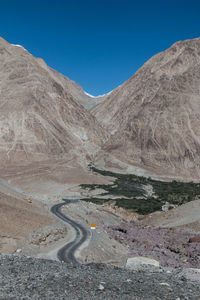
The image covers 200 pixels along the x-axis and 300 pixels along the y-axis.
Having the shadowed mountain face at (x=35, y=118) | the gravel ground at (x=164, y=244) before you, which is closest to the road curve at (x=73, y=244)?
the gravel ground at (x=164, y=244)

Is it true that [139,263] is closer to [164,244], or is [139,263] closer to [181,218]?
[164,244]

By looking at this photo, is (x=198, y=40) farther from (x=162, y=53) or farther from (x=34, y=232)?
(x=34, y=232)

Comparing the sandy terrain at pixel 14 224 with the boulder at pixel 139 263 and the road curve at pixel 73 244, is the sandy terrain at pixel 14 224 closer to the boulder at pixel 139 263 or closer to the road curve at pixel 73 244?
the road curve at pixel 73 244

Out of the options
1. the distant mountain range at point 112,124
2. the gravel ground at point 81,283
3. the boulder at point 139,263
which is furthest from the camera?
the distant mountain range at point 112,124

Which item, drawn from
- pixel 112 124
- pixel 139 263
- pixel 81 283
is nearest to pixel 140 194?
pixel 139 263

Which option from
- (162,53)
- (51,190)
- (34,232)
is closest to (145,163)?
(51,190)

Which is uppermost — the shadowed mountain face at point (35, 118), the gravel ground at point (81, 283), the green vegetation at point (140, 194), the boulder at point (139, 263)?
the shadowed mountain face at point (35, 118)
